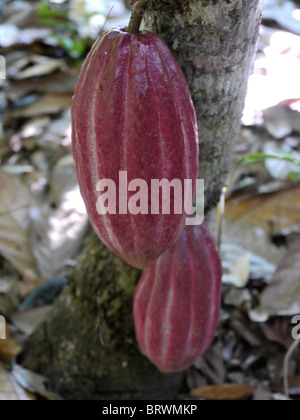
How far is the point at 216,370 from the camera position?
3.98 ft

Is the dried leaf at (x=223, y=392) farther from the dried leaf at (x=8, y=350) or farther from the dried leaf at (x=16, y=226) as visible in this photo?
the dried leaf at (x=16, y=226)

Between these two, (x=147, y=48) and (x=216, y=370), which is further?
(x=216, y=370)

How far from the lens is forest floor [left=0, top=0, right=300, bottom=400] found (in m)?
1.19

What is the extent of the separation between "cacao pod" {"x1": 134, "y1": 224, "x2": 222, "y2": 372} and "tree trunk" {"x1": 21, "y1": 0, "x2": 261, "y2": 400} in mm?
116

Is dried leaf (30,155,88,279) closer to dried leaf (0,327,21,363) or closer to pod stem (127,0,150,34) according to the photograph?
dried leaf (0,327,21,363)

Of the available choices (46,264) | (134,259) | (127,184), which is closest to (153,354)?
(134,259)

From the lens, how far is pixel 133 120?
1.88 feet

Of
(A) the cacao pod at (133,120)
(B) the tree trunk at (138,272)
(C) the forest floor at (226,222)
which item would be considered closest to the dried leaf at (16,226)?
(C) the forest floor at (226,222)

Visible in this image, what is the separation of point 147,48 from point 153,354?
0.55 meters

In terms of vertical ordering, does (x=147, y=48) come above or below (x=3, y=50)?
below

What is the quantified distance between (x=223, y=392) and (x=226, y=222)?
0.55m

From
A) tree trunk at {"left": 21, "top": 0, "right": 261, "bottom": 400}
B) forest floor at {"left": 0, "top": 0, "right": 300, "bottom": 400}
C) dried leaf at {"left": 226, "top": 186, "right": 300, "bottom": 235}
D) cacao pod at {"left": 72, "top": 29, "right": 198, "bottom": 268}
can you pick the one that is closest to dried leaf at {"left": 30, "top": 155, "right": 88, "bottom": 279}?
forest floor at {"left": 0, "top": 0, "right": 300, "bottom": 400}

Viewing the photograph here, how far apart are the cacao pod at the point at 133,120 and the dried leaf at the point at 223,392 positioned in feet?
2.03

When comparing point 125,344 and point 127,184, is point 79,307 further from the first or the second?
point 127,184
